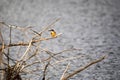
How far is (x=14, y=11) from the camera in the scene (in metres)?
5.29

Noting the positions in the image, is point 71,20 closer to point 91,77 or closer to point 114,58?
point 114,58

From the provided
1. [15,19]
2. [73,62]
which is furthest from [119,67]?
[15,19]

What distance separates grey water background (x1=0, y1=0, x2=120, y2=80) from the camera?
9.02 feet

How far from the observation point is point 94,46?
3301mm

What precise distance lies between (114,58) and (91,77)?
1.70 ft

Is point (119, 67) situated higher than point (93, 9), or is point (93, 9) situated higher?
point (93, 9)

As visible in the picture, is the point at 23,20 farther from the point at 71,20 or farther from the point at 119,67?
the point at 119,67

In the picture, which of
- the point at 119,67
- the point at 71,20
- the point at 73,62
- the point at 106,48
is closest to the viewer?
the point at 119,67

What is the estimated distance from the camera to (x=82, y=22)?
446cm

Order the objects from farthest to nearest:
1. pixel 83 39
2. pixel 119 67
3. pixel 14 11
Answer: pixel 14 11 < pixel 83 39 < pixel 119 67

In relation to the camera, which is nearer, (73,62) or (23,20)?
(73,62)

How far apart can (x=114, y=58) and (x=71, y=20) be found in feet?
5.98

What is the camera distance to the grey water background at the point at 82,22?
2.75m

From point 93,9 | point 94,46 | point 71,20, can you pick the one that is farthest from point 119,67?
point 93,9
